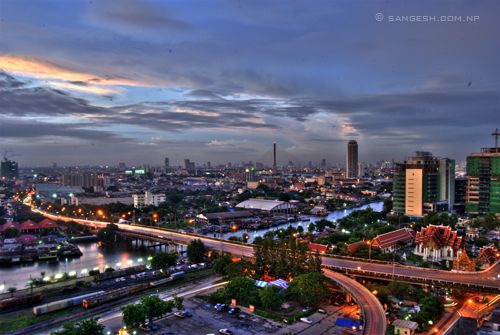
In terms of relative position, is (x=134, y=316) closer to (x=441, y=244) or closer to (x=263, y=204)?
(x=441, y=244)

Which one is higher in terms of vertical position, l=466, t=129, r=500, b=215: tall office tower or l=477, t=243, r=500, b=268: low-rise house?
l=466, t=129, r=500, b=215: tall office tower

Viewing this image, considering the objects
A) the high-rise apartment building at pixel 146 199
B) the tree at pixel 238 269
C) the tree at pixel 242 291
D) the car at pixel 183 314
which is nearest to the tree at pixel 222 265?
the tree at pixel 238 269

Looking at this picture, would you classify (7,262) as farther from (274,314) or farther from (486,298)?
(486,298)

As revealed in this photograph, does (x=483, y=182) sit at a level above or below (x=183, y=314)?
above

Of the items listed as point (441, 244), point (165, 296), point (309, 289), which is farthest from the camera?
point (441, 244)

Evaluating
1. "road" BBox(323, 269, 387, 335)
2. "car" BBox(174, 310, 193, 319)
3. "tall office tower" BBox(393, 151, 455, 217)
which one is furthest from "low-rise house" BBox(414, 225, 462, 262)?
"tall office tower" BBox(393, 151, 455, 217)

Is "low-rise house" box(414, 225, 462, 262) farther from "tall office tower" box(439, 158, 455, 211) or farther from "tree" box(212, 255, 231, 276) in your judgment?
"tall office tower" box(439, 158, 455, 211)

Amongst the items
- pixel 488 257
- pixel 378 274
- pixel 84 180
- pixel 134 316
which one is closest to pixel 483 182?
pixel 488 257

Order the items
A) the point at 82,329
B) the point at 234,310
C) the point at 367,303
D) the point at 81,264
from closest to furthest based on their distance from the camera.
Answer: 1. the point at 82,329
2. the point at 367,303
3. the point at 234,310
4. the point at 81,264
